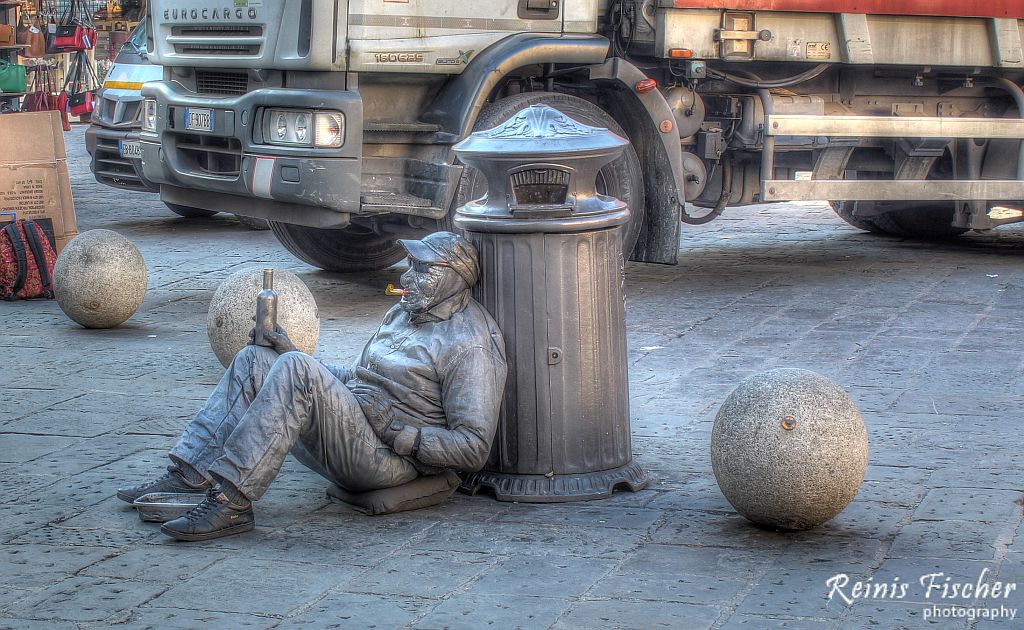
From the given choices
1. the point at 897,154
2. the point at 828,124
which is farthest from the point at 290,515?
the point at 897,154

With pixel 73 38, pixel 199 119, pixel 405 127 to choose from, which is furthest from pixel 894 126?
pixel 73 38

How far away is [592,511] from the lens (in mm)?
4980

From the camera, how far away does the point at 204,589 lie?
4156mm

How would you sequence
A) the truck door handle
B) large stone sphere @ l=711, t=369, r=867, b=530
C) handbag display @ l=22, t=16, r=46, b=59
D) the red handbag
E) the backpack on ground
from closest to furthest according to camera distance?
large stone sphere @ l=711, t=369, r=867, b=530, the truck door handle, the backpack on ground, handbag display @ l=22, t=16, r=46, b=59, the red handbag

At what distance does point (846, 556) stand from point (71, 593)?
2472mm

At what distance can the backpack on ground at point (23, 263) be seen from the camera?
31.9 ft

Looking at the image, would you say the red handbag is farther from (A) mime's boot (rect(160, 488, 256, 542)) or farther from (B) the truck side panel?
(A) mime's boot (rect(160, 488, 256, 542))

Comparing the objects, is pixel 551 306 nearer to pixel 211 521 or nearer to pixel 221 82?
pixel 211 521

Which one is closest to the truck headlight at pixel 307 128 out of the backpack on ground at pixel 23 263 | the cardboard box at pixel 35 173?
the backpack on ground at pixel 23 263

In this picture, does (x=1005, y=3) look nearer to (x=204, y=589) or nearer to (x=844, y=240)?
(x=844, y=240)

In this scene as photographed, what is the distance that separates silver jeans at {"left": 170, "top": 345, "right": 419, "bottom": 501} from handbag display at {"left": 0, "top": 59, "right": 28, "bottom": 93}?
16.8 meters

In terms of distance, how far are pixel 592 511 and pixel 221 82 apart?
5035 millimetres

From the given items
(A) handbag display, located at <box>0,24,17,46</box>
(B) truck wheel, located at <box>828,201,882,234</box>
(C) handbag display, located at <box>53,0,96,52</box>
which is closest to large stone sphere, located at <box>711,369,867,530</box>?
(B) truck wheel, located at <box>828,201,882,234</box>

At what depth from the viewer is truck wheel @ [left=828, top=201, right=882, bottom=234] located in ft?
41.4
